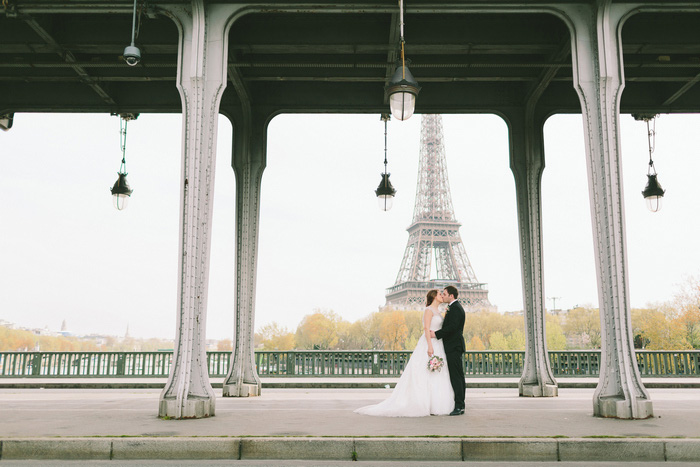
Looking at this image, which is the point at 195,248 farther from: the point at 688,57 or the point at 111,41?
the point at 688,57

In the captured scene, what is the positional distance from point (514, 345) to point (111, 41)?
205 ft

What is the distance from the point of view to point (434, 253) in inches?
3022

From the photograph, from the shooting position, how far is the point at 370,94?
43.4 ft

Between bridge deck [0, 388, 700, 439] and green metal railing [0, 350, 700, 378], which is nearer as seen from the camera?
bridge deck [0, 388, 700, 439]

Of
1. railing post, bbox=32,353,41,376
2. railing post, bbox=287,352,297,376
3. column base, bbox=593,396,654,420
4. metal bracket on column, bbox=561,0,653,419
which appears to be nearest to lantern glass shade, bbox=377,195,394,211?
metal bracket on column, bbox=561,0,653,419

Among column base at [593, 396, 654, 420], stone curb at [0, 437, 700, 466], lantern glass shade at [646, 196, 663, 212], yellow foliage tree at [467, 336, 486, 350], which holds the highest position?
lantern glass shade at [646, 196, 663, 212]

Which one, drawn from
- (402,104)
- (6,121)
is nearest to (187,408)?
(402,104)

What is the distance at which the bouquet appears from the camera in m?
9.16

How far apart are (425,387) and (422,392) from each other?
0.09 m

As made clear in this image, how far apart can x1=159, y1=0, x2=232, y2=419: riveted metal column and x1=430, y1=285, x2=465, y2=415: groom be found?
11.6 ft

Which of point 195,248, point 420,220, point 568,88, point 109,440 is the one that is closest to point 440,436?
point 109,440

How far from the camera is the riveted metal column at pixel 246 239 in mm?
12475

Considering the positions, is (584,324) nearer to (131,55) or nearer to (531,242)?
(531,242)

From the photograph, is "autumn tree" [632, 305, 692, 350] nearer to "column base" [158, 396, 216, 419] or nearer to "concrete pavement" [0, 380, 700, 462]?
"concrete pavement" [0, 380, 700, 462]
